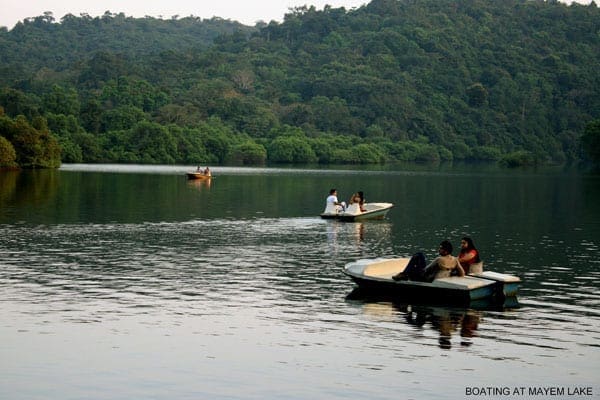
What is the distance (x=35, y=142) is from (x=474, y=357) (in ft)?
401

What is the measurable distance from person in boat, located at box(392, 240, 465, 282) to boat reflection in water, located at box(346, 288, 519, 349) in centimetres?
86

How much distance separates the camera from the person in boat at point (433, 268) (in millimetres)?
30859

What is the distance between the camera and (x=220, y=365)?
2298 cm

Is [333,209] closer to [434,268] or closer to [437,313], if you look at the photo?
[434,268]

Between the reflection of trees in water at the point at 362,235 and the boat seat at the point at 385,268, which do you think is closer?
the boat seat at the point at 385,268

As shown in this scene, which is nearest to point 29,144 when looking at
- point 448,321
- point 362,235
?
point 362,235

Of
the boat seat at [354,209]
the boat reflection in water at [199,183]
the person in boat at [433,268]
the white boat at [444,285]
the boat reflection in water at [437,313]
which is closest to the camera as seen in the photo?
the boat reflection in water at [437,313]

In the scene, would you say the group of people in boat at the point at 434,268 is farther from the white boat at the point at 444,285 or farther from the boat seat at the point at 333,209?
the boat seat at the point at 333,209

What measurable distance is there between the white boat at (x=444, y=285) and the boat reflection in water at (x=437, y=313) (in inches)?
11.4

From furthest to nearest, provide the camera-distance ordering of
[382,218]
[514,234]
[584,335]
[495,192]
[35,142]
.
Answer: [35,142] → [495,192] → [382,218] → [514,234] → [584,335]

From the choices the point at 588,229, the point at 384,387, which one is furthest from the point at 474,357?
the point at 588,229

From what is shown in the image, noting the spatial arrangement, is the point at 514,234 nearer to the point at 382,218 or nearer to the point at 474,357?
the point at 382,218

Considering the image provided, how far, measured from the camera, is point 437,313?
29.4 meters

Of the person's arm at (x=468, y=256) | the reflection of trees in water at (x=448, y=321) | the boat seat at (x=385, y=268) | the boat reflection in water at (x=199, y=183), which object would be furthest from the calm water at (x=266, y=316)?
the boat reflection in water at (x=199, y=183)
